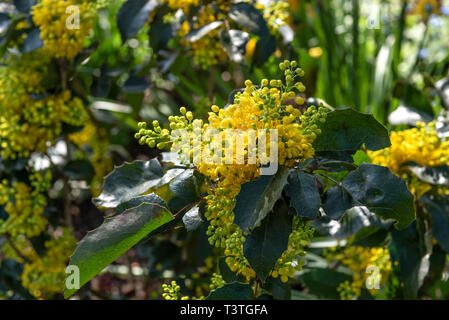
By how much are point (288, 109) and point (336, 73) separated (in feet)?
4.75

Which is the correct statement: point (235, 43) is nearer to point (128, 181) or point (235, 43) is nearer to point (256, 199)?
point (128, 181)

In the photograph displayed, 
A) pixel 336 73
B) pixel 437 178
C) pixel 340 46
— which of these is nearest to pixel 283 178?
pixel 437 178

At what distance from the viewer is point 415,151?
3.35ft

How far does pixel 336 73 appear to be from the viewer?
2018 millimetres

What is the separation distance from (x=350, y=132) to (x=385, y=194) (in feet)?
0.41

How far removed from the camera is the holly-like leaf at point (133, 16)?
1134 millimetres

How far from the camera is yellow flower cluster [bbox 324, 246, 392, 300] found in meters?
1.10

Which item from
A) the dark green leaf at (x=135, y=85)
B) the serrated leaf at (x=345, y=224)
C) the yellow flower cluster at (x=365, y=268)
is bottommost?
the yellow flower cluster at (x=365, y=268)

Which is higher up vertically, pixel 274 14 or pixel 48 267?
pixel 274 14

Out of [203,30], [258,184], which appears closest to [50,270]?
[203,30]

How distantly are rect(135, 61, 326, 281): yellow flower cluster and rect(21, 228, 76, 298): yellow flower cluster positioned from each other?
76 cm

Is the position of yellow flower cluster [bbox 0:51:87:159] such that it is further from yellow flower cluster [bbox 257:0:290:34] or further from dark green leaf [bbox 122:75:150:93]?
yellow flower cluster [bbox 257:0:290:34]

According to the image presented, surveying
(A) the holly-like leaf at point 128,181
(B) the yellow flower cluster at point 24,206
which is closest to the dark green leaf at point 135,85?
(B) the yellow flower cluster at point 24,206

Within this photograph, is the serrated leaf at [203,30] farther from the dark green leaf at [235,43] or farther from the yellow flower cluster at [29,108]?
the yellow flower cluster at [29,108]
